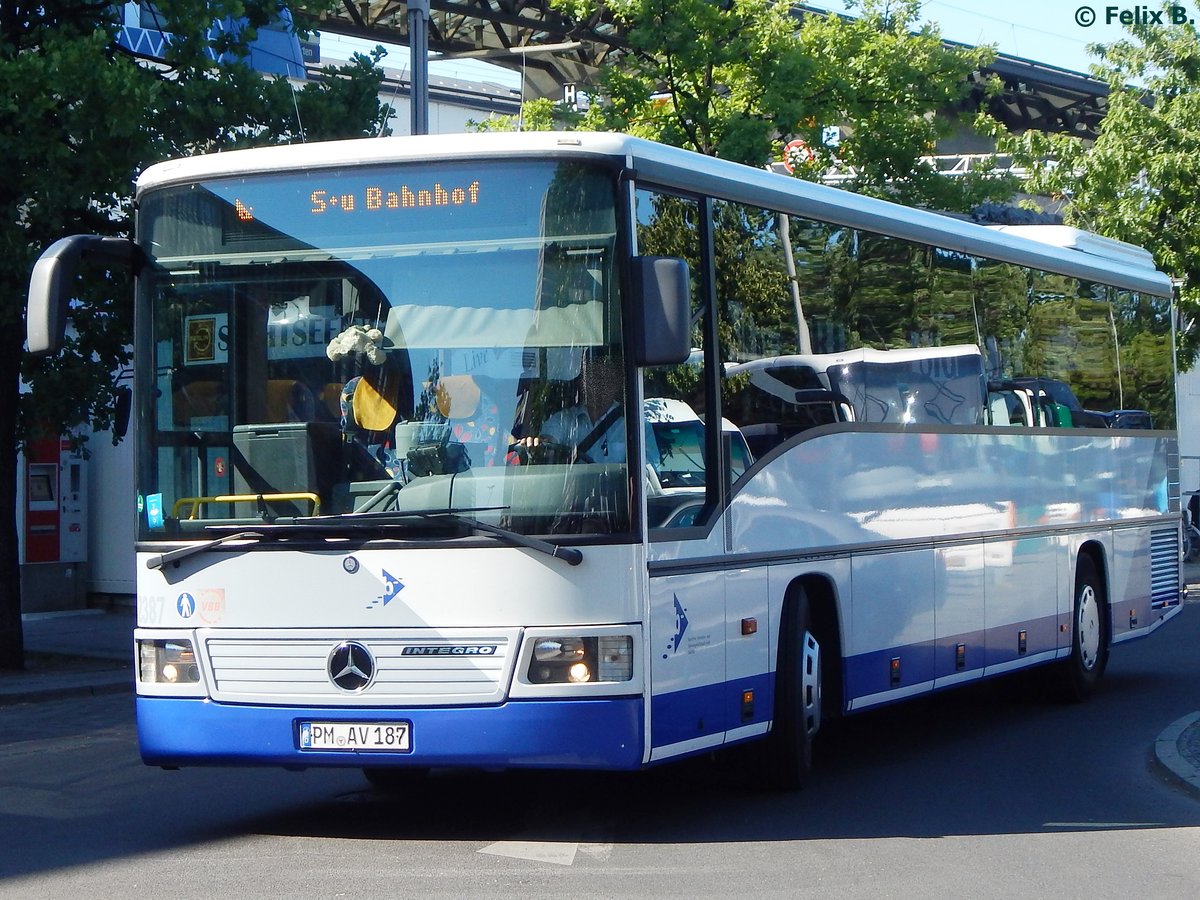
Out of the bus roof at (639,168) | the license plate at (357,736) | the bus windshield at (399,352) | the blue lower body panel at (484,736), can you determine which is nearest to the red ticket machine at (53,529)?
the bus roof at (639,168)

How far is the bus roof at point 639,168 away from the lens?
25.2 feet

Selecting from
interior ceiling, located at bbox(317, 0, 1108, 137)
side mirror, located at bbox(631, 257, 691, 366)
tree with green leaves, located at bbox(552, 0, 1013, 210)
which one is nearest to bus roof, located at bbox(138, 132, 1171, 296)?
side mirror, located at bbox(631, 257, 691, 366)

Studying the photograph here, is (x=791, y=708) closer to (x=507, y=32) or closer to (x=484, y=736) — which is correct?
(x=484, y=736)

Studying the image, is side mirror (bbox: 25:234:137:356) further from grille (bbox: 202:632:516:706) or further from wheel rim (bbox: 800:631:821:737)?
wheel rim (bbox: 800:631:821:737)

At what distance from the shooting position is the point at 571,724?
7.37 metres

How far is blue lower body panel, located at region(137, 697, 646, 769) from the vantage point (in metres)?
7.37

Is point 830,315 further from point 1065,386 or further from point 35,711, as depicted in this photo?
point 35,711

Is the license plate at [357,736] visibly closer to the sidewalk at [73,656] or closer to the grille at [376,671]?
the grille at [376,671]

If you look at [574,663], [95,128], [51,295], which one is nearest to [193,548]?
[51,295]

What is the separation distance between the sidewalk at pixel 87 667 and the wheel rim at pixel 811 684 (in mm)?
2073

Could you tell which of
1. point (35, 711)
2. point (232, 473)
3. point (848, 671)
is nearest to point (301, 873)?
point (232, 473)

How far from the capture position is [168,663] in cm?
Answer: 796

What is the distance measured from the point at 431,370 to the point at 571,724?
164 centimetres

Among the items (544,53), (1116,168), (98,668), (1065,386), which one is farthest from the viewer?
(544,53)
